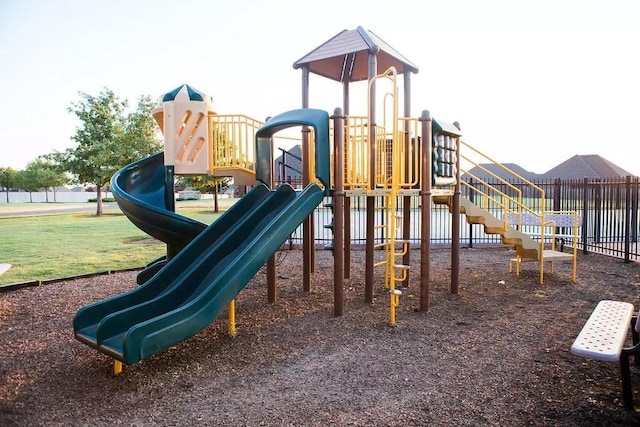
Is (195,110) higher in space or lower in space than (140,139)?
lower

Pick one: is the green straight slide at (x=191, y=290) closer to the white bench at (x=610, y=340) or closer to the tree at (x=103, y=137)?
the white bench at (x=610, y=340)

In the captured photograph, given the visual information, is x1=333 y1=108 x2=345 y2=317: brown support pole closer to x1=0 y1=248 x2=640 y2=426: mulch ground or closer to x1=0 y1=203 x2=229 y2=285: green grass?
x1=0 y1=248 x2=640 y2=426: mulch ground

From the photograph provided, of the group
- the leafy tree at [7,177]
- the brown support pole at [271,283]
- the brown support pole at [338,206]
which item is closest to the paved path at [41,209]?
the brown support pole at [271,283]

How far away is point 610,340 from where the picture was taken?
3291mm

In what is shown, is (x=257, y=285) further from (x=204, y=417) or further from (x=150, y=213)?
(x=204, y=417)

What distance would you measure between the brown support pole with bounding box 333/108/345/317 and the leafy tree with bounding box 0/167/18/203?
94720 mm

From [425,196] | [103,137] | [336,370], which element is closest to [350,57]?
[425,196]

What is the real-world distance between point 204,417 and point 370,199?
4077 millimetres

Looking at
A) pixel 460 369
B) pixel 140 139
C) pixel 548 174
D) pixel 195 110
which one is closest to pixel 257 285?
pixel 195 110

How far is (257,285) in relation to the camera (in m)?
8.48

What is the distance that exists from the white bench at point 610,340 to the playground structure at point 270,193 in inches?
91.7

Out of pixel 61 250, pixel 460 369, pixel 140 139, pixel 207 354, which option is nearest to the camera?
pixel 460 369

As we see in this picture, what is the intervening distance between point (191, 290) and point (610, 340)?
4.07 m

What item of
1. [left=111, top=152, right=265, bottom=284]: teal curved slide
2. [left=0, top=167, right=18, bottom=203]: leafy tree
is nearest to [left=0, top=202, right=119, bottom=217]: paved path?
[left=111, top=152, right=265, bottom=284]: teal curved slide
